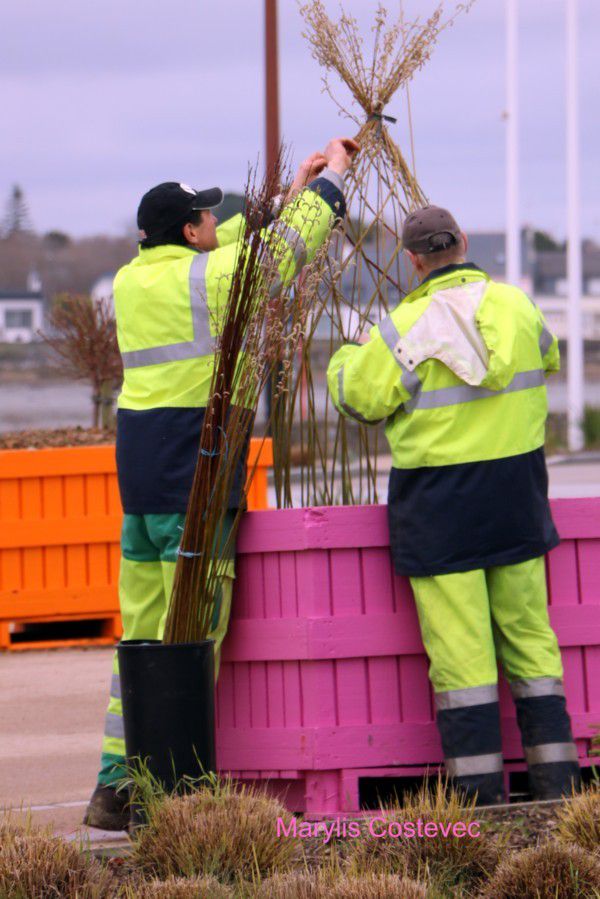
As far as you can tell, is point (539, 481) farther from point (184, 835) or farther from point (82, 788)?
point (82, 788)

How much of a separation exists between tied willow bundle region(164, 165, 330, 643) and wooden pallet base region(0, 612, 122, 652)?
412 cm

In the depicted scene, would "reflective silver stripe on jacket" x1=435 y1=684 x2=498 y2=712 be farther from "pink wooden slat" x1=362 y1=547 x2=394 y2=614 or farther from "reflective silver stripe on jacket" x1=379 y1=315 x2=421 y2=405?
"reflective silver stripe on jacket" x1=379 y1=315 x2=421 y2=405

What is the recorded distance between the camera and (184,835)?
11.7ft

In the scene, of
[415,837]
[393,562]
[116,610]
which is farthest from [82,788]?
[116,610]

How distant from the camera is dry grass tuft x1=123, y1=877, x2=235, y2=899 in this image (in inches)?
129

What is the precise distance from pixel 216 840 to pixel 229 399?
125 centimetres

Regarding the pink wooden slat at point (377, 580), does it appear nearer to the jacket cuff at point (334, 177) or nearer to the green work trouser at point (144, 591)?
the green work trouser at point (144, 591)

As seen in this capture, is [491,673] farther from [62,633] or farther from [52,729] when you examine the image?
[62,633]

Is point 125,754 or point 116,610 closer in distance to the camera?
point 125,754

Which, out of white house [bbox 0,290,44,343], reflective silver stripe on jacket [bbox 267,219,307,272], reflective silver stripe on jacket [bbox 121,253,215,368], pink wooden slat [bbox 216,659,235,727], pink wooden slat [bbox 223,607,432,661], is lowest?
pink wooden slat [bbox 216,659,235,727]

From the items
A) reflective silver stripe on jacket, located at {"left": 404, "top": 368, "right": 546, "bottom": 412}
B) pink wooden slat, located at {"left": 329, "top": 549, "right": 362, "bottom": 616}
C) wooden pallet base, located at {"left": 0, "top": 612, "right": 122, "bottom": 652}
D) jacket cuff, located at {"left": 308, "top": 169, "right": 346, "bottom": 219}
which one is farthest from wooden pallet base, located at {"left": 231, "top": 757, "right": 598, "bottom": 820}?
wooden pallet base, located at {"left": 0, "top": 612, "right": 122, "bottom": 652}

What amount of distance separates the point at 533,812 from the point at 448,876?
686 mm

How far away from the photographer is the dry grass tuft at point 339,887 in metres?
3.21

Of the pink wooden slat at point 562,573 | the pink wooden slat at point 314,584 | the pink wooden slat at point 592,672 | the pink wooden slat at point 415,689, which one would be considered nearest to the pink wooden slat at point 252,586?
the pink wooden slat at point 314,584
